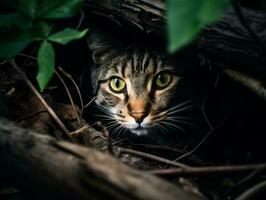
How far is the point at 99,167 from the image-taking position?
1182mm

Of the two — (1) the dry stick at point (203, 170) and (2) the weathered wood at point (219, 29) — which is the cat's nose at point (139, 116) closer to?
(2) the weathered wood at point (219, 29)

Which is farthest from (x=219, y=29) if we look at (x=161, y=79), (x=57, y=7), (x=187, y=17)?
(x=187, y=17)

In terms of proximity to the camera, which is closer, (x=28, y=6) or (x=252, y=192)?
(x=252, y=192)

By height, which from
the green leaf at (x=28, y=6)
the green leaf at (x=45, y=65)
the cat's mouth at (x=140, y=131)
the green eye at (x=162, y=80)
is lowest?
the cat's mouth at (x=140, y=131)

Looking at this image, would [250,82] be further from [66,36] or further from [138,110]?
[66,36]

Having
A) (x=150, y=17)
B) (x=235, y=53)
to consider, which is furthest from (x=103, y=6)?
(x=235, y=53)

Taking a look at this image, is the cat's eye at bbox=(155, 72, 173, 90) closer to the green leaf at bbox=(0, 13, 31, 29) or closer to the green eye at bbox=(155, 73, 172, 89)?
the green eye at bbox=(155, 73, 172, 89)

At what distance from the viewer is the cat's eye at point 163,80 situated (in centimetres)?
248

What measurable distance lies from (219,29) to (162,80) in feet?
2.53

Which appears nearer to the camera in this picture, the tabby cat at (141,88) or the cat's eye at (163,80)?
the tabby cat at (141,88)

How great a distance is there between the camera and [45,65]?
1389mm

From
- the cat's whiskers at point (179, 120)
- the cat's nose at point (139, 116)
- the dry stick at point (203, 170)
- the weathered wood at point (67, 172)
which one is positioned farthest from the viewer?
the cat's whiskers at point (179, 120)

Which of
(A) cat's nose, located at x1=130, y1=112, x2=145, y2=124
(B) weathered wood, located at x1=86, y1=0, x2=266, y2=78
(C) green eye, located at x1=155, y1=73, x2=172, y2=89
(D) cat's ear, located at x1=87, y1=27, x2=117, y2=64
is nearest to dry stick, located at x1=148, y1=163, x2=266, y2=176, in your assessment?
(B) weathered wood, located at x1=86, y1=0, x2=266, y2=78

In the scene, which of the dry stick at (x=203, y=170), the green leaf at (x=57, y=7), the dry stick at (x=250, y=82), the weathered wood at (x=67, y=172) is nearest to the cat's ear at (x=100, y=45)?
the dry stick at (x=250, y=82)
